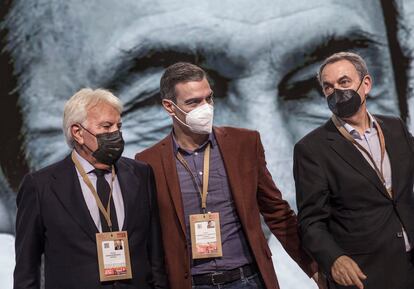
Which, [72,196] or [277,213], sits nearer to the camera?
[72,196]

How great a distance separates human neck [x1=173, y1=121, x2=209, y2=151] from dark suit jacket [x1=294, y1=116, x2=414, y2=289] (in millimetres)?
496

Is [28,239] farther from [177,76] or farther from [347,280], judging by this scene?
[347,280]

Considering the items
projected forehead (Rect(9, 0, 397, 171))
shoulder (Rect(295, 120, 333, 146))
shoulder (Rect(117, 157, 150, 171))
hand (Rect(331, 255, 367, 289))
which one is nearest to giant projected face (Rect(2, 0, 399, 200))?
projected forehead (Rect(9, 0, 397, 171))

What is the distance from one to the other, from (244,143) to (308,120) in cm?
174

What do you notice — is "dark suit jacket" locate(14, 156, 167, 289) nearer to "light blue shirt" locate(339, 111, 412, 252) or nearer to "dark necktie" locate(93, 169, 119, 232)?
"dark necktie" locate(93, 169, 119, 232)

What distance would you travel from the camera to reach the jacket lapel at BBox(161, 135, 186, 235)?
3.07m

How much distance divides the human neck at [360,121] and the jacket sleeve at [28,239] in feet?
4.40

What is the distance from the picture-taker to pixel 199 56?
4.77 m

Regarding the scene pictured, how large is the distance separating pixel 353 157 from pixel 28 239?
1358 mm

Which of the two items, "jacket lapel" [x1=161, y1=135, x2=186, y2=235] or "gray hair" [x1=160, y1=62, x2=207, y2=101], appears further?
"gray hair" [x1=160, y1=62, x2=207, y2=101]

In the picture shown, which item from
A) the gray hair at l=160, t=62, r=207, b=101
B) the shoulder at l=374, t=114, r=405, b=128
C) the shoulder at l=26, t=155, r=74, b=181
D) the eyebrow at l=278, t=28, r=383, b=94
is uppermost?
the eyebrow at l=278, t=28, r=383, b=94

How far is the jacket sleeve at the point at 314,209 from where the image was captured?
2.87m

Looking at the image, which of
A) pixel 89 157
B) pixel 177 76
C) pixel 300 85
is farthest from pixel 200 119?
pixel 300 85

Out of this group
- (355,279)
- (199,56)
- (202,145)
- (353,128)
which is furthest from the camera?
(199,56)
